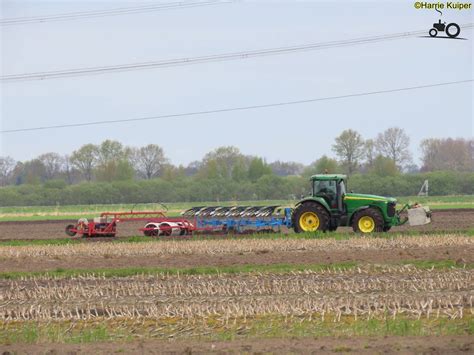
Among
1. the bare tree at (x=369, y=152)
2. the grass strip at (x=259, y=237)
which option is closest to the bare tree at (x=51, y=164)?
the bare tree at (x=369, y=152)

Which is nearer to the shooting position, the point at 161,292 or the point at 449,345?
the point at 449,345

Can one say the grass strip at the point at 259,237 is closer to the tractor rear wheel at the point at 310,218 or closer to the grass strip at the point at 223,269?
the tractor rear wheel at the point at 310,218

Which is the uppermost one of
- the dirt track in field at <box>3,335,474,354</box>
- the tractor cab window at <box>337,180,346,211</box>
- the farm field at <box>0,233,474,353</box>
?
the tractor cab window at <box>337,180,346,211</box>

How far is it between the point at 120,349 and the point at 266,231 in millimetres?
22355

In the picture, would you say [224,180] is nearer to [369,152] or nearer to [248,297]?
[369,152]

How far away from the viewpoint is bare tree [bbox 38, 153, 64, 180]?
382ft

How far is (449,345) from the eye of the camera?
13914mm

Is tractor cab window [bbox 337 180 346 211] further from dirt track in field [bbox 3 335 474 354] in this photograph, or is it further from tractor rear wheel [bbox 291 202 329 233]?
dirt track in field [bbox 3 335 474 354]

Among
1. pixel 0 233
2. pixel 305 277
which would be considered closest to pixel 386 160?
pixel 0 233

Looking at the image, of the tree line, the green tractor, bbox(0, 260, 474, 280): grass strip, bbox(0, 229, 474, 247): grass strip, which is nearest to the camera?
bbox(0, 260, 474, 280): grass strip

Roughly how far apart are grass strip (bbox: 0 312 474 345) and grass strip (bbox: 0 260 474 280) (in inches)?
275

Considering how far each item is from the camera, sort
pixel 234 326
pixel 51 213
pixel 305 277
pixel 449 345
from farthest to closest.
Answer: pixel 51 213 < pixel 305 277 < pixel 234 326 < pixel 449 345

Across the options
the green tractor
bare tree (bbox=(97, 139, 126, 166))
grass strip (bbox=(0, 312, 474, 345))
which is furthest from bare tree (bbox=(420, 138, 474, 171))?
grass strip (bbox=(0, 312, 474, 345))

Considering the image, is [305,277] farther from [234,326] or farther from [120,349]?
[120,349]
